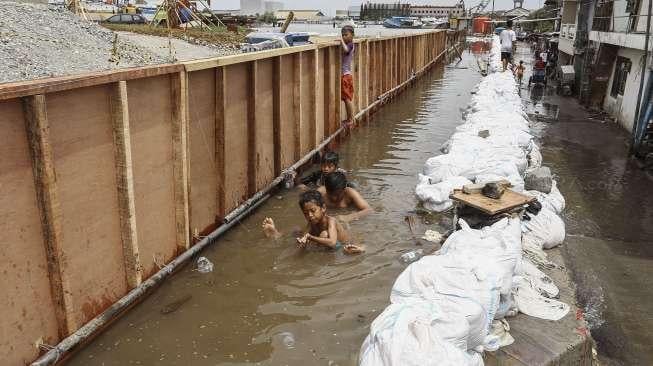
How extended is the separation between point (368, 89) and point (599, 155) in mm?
4817

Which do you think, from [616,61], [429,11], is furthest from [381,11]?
[616,61]

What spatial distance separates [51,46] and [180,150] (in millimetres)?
9087

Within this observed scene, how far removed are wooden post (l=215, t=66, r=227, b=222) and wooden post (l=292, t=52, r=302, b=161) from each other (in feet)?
6.76

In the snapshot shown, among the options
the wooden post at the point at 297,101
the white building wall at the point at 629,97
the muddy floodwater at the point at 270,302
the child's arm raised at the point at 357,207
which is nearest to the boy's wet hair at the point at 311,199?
the muddy floodwater at the point at 270,302

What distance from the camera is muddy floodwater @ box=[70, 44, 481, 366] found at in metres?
3.42

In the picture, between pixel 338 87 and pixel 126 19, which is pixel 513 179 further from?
pixel 126 19

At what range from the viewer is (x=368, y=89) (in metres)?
11.5

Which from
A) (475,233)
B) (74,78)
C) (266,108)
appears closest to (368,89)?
(266,108)

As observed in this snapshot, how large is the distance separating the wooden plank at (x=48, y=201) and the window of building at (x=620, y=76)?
500 inches

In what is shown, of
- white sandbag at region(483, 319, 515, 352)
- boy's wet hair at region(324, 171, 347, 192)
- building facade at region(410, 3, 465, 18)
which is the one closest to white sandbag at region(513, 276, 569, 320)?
white sandbag at region(483, 319, 515, 352)

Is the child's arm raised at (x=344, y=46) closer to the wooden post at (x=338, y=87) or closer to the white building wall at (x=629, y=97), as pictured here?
the wooden post at (x=338, y=87)

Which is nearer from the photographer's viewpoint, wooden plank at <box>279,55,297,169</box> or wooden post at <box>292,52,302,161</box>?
wooden plank at <box>279,55,297,169</box>

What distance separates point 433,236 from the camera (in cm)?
530

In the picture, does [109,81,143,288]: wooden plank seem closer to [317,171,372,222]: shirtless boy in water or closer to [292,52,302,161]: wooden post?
[317,171,372,222]: shirtless boy in water
